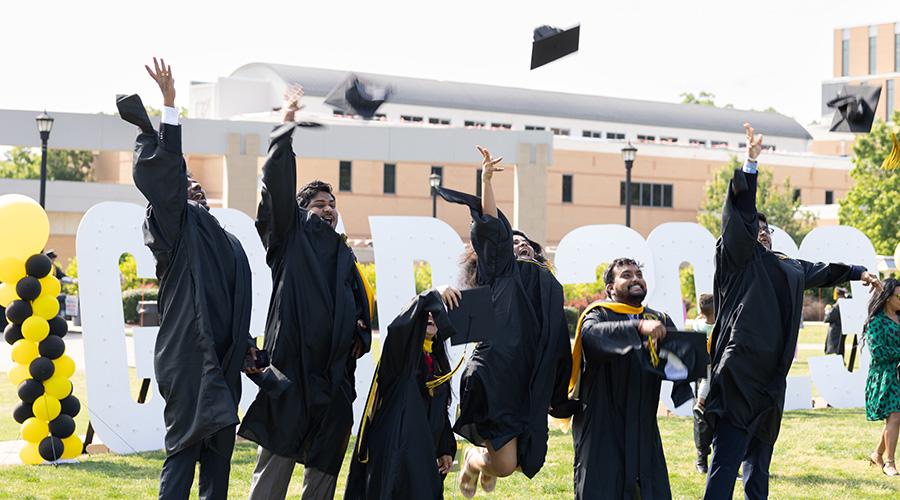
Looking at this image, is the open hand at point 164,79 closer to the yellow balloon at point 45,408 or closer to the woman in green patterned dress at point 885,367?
the yellow balloon at point 45,408

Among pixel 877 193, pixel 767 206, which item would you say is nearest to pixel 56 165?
pixel 767 206

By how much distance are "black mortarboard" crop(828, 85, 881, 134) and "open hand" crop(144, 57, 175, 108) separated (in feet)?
19.9

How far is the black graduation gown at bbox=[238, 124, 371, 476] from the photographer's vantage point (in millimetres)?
5223

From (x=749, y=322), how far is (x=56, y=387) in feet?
19.1

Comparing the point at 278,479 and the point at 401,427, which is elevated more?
the point at 401,427

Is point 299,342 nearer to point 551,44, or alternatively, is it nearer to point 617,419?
point 617,419

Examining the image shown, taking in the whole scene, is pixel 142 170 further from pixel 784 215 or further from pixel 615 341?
pixel 784 215

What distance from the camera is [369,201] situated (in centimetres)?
4575

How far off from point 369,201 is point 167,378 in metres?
41.0

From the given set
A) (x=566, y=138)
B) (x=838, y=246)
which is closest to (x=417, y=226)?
(x=838, y=246)

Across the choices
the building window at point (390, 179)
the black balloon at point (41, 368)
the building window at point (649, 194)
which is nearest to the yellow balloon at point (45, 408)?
the black balloon at point (41, 368)

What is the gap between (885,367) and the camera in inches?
336

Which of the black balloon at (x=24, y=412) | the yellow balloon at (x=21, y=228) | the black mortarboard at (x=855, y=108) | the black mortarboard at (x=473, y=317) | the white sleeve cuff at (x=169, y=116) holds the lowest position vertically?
the black balloon at (x=24, y=412)

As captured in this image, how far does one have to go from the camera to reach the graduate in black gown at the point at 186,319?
193 inches
